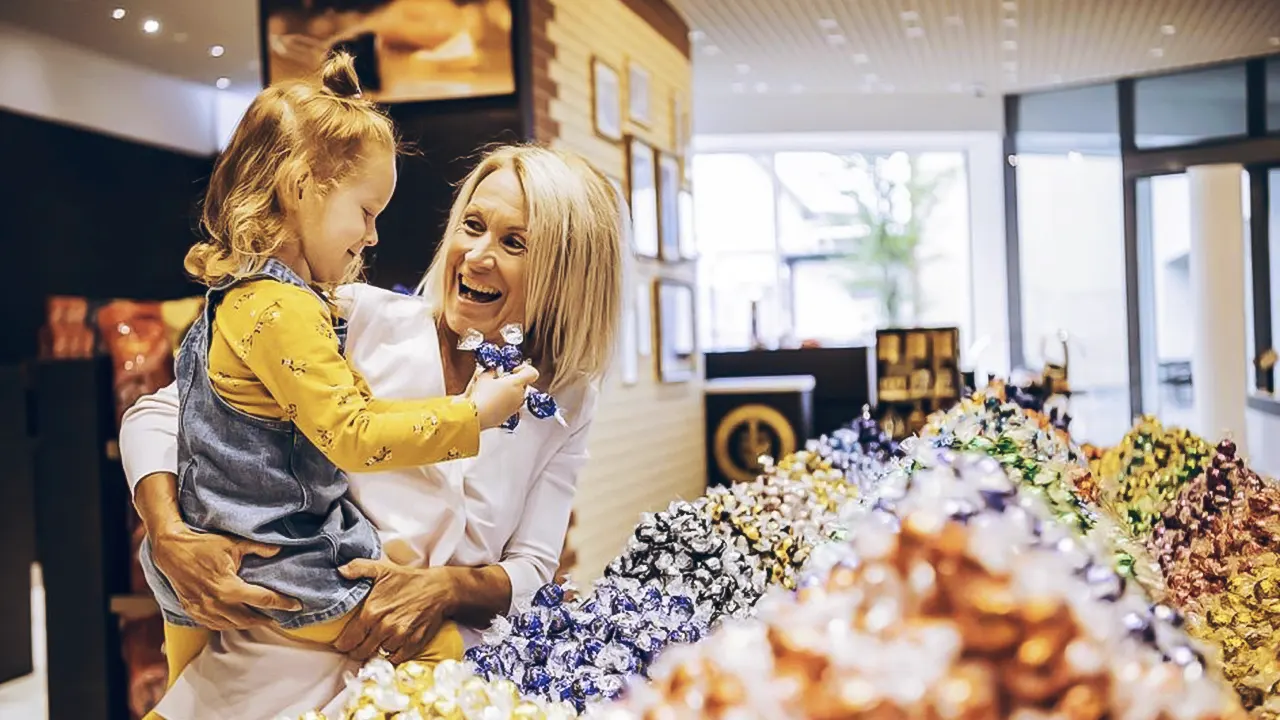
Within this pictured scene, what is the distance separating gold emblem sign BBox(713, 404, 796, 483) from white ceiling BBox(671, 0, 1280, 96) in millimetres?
2931

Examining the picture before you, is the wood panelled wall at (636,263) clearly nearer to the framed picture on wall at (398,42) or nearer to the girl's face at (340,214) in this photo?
the framed picture on wall at (398,42)

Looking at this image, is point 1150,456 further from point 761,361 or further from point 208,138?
point 208,138

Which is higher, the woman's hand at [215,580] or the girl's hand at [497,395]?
the girl's hand at [497,395]

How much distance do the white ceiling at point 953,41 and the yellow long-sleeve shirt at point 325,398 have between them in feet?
25.5

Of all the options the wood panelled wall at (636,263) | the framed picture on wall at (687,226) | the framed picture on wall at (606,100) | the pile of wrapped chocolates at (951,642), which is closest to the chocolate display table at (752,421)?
the wood panelled wall at (636,263)

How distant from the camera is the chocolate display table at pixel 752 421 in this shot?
8.30 meters

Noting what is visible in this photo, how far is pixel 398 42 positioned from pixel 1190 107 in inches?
380

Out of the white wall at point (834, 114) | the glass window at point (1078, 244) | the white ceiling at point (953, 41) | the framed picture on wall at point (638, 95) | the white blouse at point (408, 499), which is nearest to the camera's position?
the white blouse at point (408, 499)

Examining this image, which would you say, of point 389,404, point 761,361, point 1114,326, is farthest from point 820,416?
point 389,404

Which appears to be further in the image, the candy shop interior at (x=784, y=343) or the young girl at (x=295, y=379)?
the young girl at (x=295, y=379)

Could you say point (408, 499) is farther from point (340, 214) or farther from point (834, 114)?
point (834, 114)

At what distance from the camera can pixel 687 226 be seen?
29.3ft

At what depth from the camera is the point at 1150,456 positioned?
5.52 ft

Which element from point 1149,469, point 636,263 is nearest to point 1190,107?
point 636,263
